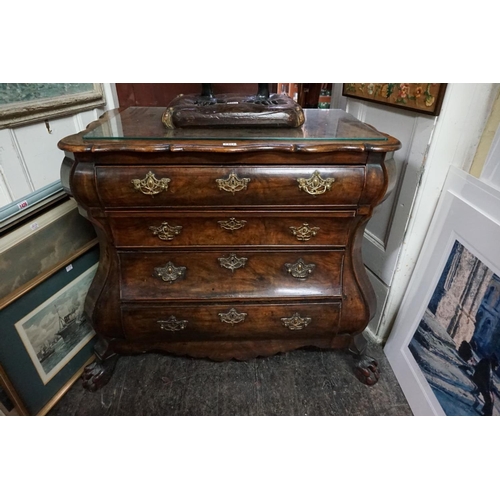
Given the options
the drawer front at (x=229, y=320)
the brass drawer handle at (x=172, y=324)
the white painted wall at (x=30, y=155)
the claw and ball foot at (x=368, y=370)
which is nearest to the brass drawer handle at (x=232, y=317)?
the drawer front at (x=229, y=320)

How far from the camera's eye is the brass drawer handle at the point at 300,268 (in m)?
1.16

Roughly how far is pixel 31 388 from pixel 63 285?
1.27 feet

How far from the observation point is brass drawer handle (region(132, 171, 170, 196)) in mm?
966

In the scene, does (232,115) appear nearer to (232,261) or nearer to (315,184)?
(315,184)

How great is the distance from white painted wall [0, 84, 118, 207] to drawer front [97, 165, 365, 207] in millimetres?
545

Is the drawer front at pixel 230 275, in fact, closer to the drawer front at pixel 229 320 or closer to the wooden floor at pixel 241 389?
the drawer front at pixel 229 320

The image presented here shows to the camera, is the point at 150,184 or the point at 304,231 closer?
the point at 150,184

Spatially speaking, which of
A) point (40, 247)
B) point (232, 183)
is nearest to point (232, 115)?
point (232, 183)

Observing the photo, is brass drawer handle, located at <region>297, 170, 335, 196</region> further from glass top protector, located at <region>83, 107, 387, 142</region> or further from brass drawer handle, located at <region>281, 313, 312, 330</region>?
brass drawer handle, located at <region>281, 313, 312, 330</region>

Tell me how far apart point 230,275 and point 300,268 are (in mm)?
248

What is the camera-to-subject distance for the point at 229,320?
123cm

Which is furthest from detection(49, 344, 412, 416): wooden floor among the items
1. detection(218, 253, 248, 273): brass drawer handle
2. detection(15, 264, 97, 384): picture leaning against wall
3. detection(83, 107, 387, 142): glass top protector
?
detection(83, 107, 387, 142): glass top protector

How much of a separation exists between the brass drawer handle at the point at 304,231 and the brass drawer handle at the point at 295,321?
31 cm
